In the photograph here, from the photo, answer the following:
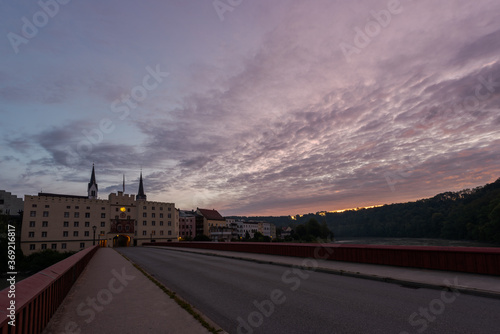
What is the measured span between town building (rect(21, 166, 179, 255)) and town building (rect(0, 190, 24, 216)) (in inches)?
393

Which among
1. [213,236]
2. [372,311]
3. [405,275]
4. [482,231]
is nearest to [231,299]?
[372,311]

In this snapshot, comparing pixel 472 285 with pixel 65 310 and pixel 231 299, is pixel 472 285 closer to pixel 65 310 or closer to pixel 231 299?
pixel 231 299

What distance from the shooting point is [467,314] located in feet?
22.4

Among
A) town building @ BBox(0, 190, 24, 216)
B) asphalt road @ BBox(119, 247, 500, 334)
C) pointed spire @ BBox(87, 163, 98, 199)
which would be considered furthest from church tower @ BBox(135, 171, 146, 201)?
asphalt road @ BBox(119, 247, 500, 334)

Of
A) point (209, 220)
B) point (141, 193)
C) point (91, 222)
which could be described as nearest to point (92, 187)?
point (141, 193)

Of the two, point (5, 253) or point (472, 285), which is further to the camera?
point (5, 253)

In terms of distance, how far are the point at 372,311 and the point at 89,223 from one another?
292ft

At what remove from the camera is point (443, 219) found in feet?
408

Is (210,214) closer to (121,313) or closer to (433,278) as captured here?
(433,278)

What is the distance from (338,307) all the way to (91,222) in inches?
3471

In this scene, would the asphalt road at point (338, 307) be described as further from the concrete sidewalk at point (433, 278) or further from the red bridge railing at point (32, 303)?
the red bridge railing at point (32, 303)

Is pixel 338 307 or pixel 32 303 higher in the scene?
pixel 32 303

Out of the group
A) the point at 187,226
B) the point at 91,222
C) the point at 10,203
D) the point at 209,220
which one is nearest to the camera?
the point at 91,222

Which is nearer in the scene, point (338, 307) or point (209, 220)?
point (338, 307)
